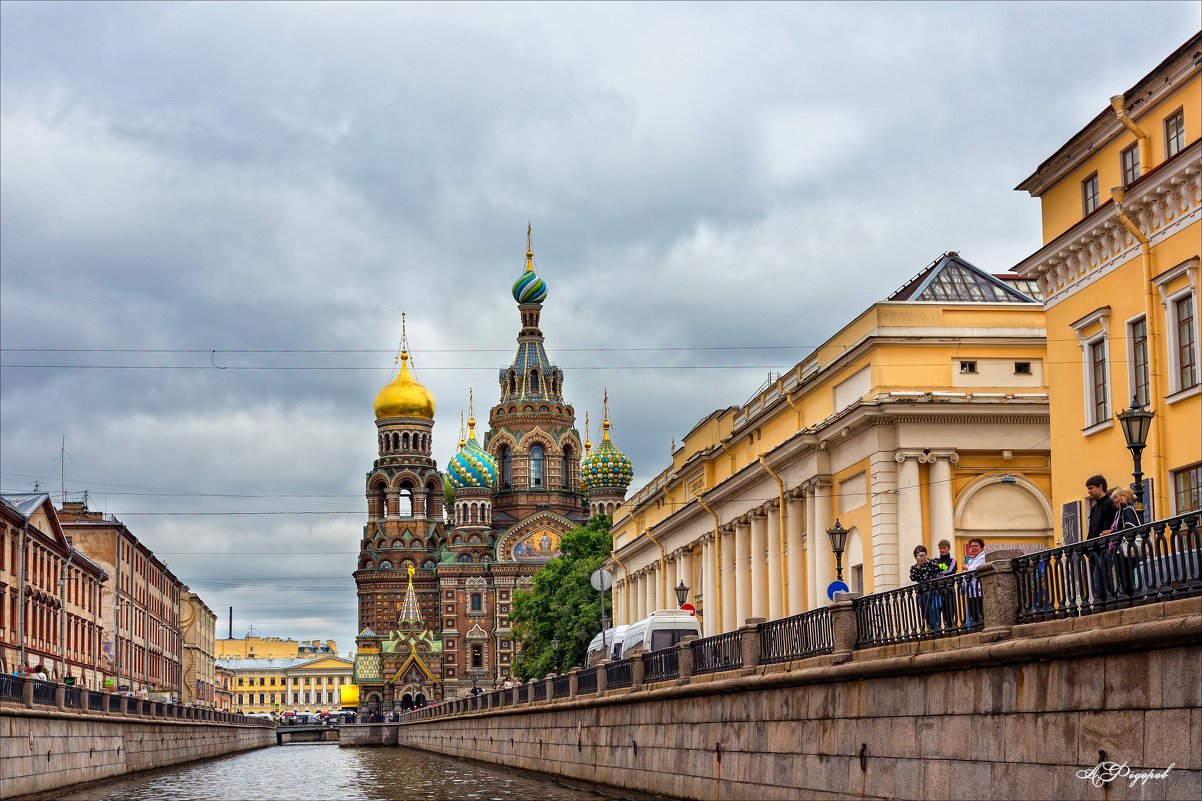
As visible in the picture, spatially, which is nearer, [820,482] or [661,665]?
[661,665]

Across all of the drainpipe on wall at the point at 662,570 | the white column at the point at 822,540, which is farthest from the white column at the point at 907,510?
the drainpipe on wall at the point at 662,570

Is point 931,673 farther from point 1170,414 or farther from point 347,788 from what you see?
point 347,788

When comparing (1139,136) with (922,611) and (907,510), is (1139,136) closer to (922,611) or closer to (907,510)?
(922,611)

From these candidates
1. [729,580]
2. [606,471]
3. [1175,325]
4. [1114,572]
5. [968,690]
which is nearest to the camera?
[1114,572]

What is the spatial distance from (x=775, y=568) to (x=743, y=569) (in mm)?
4274

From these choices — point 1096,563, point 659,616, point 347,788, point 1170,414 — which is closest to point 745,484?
point 659,616

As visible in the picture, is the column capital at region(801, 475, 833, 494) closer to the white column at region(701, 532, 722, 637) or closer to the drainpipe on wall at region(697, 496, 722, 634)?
the drainpipe on wall at region(697, 496, 722, 634)

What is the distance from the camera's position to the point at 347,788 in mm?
40094

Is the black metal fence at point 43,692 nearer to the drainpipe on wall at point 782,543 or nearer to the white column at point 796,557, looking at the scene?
the white column at point 796,557

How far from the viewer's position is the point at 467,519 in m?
160

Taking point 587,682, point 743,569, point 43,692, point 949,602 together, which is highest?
point 743,569

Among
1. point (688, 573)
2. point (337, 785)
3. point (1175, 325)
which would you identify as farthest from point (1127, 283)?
point (688, 573)

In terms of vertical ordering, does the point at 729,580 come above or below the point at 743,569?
below

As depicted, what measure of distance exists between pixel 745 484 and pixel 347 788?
48.9ft
